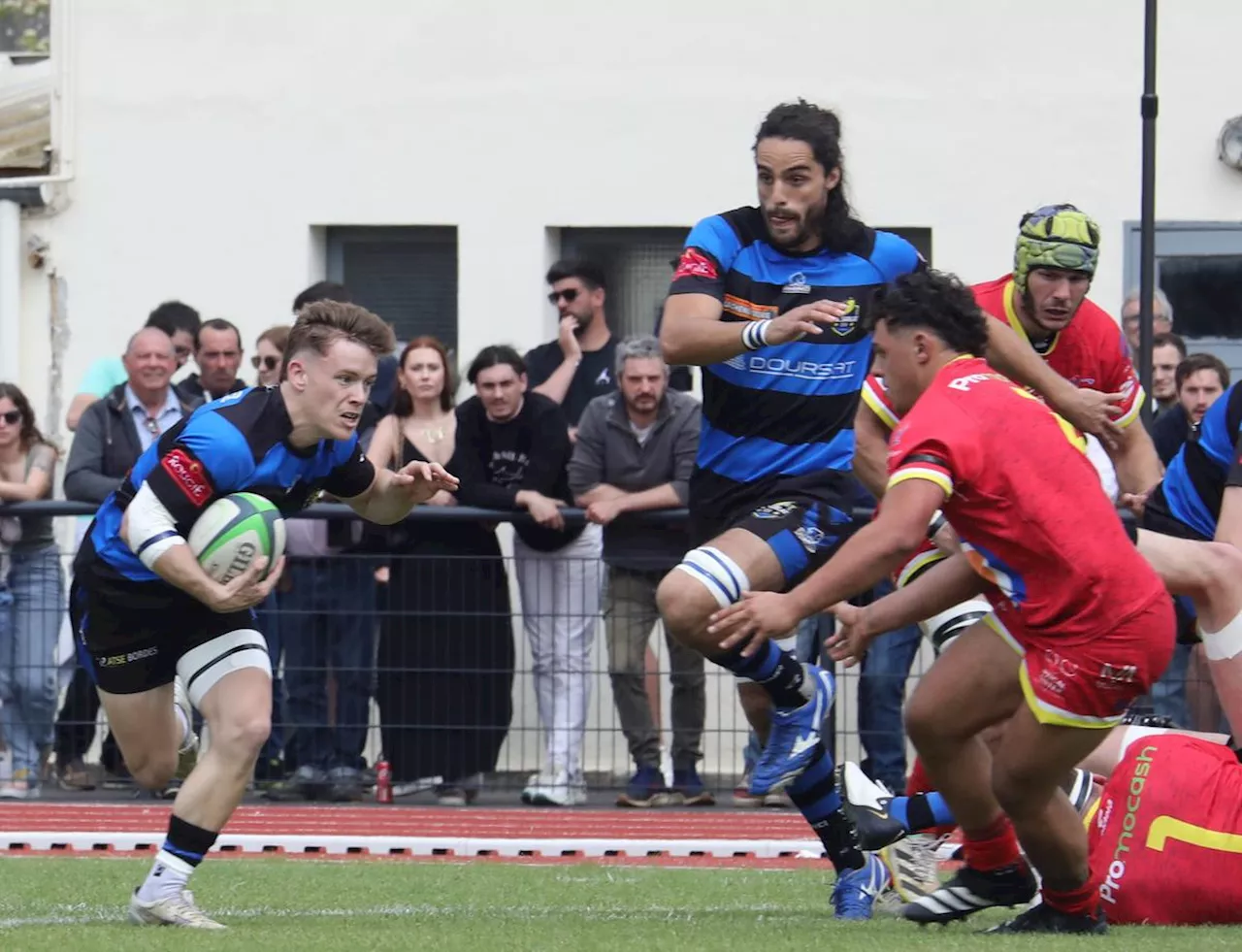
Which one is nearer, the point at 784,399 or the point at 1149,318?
the point at 784,399

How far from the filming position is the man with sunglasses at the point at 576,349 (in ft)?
40.6

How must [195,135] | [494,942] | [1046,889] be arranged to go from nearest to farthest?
1. [494,942]
2. [1046,889]
3. [195,135]

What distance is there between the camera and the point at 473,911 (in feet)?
24.4

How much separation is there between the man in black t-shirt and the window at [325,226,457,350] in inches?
130

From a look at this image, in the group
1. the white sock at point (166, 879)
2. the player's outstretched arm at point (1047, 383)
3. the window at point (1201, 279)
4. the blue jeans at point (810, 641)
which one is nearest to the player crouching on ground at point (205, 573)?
the white sock at point (166, 879)

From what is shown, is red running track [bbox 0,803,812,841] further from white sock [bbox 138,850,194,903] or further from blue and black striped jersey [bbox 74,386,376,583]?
white sock [bbox 138,850,194,903]

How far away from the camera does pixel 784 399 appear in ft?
24.0

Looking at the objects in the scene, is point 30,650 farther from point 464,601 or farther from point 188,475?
point 188,475

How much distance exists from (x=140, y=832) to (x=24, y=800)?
55.9 inches

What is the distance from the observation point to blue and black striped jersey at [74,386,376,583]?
22.7 feet

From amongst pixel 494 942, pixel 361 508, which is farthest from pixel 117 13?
pixel 494 942

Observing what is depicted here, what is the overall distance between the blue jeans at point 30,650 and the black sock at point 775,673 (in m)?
5.42

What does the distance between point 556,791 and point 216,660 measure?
4292 millimetres

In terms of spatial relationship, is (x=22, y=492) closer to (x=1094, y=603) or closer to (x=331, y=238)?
(x=331, y=238)
